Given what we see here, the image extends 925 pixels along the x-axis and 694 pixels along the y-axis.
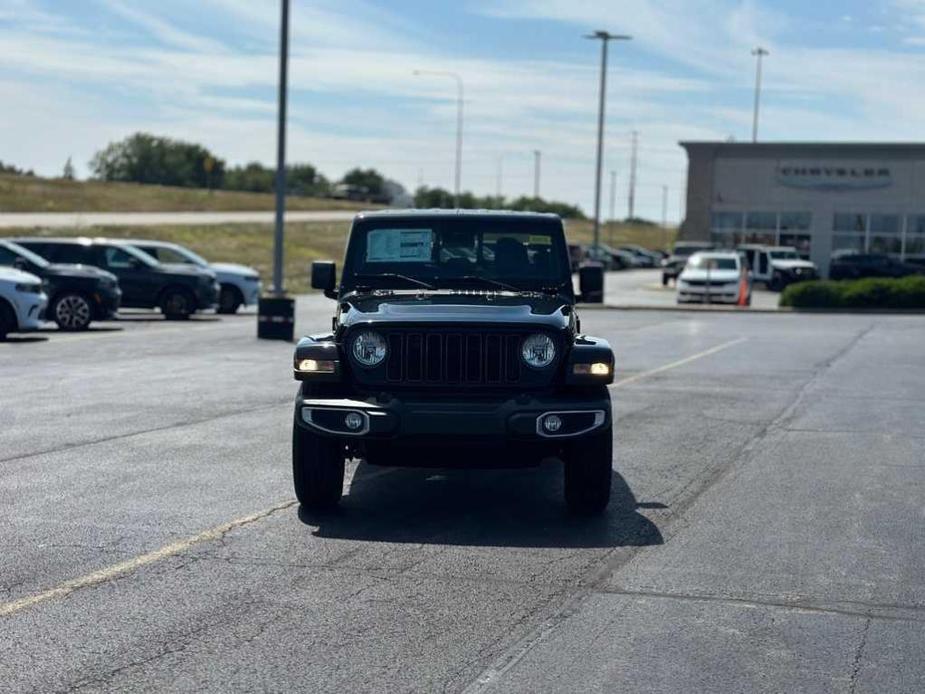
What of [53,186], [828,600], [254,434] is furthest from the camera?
[53,186]

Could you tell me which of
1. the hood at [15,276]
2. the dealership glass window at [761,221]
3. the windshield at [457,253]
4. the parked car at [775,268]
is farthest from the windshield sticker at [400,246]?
the dealership glass window at [761,221]

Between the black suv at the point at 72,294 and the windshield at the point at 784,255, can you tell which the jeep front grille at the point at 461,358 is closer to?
the black suv at the point at 72,294

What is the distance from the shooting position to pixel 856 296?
42.2 m

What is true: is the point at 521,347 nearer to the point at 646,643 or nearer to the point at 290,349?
the point at 646,643

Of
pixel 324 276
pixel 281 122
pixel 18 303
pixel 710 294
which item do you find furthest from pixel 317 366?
pixel 710 294

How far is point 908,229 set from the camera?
64375mm

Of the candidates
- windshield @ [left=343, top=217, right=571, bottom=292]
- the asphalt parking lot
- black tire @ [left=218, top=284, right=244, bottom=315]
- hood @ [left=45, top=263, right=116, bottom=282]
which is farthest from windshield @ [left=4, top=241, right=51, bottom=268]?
windshield @ [left=343, top=217, right=571, bottom=292]

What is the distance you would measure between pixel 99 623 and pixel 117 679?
0.81m

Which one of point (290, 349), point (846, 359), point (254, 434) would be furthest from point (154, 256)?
point (254, 434)

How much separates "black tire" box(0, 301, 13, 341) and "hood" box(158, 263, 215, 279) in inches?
293

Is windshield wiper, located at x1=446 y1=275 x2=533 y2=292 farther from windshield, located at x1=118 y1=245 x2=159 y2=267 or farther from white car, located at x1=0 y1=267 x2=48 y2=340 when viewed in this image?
windshield, located at x1=118 y1=245 x2=159 y2=267

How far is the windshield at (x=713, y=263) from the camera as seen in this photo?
4422cm

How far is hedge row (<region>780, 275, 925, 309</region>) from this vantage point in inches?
1646

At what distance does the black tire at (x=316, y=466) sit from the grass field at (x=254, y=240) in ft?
123
